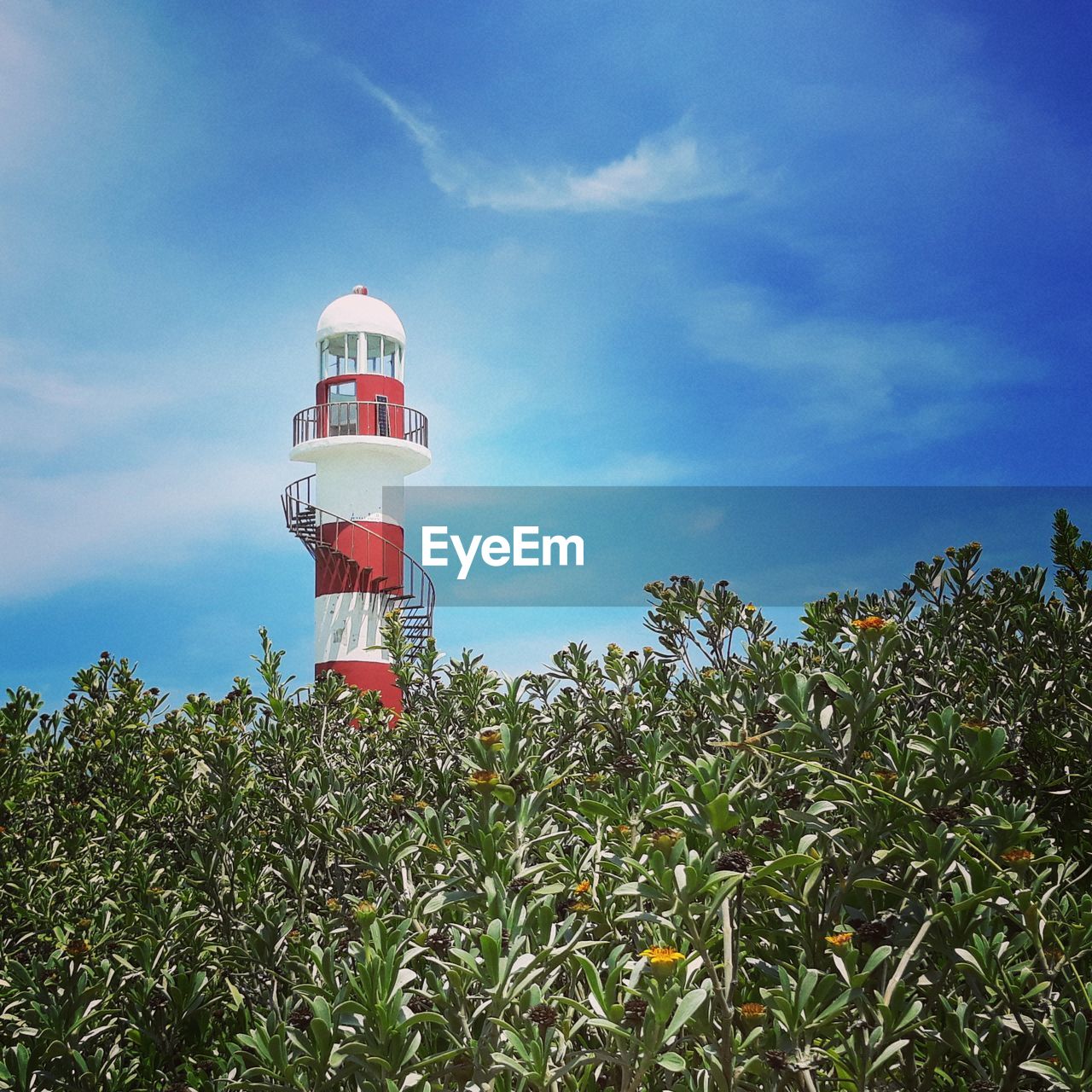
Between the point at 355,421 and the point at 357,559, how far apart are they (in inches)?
131

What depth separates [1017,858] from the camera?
1953 mm

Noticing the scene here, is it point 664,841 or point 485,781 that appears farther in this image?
point 485,781

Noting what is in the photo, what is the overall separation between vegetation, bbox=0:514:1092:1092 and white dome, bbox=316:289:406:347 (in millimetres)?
21069

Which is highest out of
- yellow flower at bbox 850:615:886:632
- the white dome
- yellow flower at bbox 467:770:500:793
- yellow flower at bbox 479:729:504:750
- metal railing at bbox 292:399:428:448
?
the white dome

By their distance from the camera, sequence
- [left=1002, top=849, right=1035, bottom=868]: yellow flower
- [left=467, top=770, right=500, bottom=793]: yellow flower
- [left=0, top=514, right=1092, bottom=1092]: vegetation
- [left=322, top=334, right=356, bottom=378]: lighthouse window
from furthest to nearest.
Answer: [left=322, top=334, right=356, bottom=378]: lighthouse window → [left=467, top=770, right=500, bottom=793]: yellow flower → [left=1002, top=849, right=1035, bottom=868]: yellow flower → [left=0, top=514, right=1092, bottom=1092]: vegetation

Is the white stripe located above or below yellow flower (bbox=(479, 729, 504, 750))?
above

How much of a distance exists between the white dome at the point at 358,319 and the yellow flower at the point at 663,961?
23802 millimetres

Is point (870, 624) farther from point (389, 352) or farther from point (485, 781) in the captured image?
point (389, 352)

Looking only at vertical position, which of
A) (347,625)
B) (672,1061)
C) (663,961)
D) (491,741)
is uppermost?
(347,625)

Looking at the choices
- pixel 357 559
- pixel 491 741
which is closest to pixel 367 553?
pixel 357 559

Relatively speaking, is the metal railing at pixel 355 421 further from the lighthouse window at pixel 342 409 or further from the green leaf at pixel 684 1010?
the green leaf at pixel 684 1010

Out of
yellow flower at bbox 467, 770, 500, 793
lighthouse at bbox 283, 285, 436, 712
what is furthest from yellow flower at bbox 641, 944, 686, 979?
lighthouse at bbox 283, 285, 436, 712

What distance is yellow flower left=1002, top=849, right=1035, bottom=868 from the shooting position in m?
1.94

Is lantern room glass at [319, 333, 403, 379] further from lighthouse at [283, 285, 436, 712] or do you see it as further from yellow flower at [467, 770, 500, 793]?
yellow flower at [467, 770, 500, 793]
